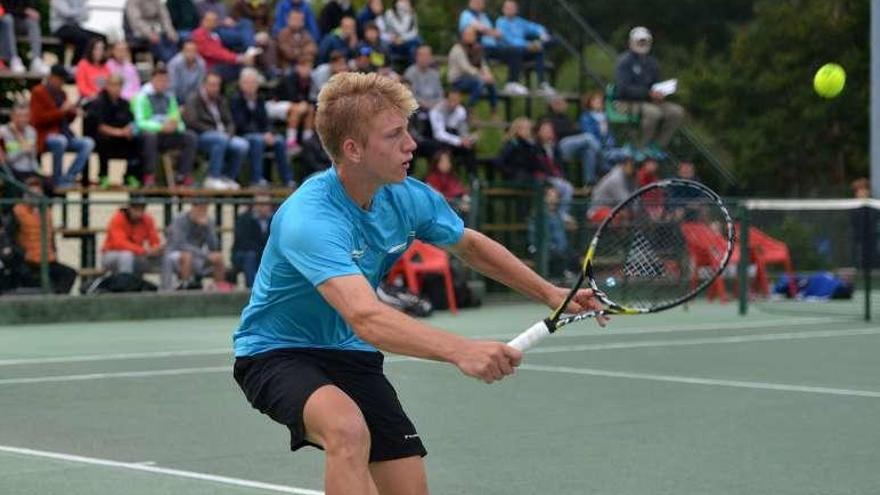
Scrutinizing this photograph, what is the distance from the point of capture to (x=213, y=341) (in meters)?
15.7

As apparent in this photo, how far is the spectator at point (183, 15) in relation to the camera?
21.5 metres

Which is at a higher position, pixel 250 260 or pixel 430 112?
pixel 430 112

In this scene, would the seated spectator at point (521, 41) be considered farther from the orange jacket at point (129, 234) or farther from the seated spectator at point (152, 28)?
the orange jacket at point (129, 234)

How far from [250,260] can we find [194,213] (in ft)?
2.61

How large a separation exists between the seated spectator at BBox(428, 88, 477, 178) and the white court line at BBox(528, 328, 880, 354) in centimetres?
632

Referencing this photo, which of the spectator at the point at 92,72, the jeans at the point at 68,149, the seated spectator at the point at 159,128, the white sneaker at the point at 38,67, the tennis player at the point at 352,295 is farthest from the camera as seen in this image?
the white sneaker at the point at 38,67

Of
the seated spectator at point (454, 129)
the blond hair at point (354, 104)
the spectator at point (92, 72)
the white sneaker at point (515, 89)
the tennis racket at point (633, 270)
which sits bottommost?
the tennis racket at point (633, 270)

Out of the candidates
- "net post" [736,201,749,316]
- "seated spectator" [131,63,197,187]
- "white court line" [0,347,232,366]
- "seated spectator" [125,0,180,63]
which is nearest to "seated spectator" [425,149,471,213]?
"seated spectator" [131,63,197,187]

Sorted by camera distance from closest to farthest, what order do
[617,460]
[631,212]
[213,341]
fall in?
[617,460]
[631,212]
[213,341]

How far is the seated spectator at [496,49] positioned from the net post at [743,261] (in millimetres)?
5488

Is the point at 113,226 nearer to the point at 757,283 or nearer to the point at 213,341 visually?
the point at 213,341

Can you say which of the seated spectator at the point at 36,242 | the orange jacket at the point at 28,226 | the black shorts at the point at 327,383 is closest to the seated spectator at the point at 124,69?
the seated spectator at the point at 36,242

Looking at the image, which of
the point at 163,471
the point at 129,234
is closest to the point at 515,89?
the point at 129,234

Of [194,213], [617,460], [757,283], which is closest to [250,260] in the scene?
[194,213]
